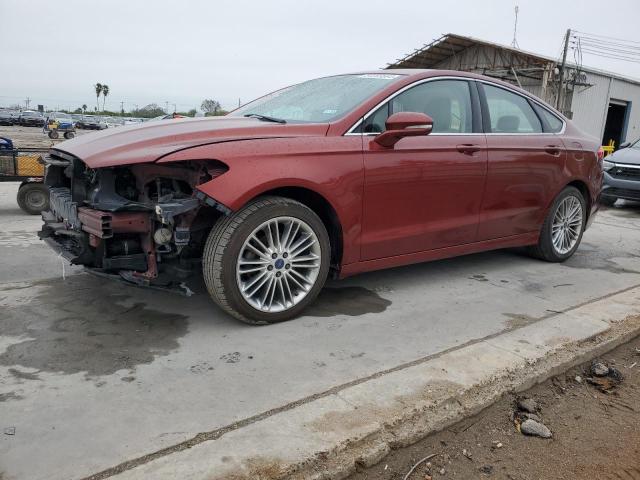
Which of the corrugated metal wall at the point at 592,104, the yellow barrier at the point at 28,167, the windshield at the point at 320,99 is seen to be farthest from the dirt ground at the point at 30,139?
the corrugated metal wall at the point at 592,104

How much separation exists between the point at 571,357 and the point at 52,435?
2.69m

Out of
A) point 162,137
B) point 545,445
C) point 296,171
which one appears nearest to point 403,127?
point 296,171

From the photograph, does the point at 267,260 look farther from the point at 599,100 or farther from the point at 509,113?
the point at 599,100

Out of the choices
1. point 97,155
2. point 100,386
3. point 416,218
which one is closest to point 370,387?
point 100,386

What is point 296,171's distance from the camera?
3260 mm

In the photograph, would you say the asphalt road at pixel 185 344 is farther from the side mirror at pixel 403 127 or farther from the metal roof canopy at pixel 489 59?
the metal roof canopy at pixel 489 59

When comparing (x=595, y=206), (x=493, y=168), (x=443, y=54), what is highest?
(x=443, y=54)

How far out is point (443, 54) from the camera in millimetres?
23281

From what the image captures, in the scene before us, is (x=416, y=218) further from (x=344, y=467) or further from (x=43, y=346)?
(x=43, y=346)

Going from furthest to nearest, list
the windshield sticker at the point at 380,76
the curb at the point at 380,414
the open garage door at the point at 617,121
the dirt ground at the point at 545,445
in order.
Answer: the open garage door at the point at 617,121 < the windshield sticker at the point at 380,76 < the dirt ground at the point at 545,445 < the curb at the point at 380,414

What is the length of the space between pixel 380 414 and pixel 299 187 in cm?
155

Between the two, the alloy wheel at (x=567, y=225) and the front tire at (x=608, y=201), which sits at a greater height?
the alloy wheel at (x=567, y=225)

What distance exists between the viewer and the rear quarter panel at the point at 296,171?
9.96ft

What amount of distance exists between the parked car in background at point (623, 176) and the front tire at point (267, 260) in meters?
7.51
